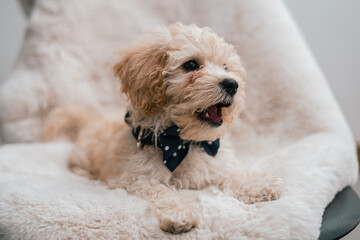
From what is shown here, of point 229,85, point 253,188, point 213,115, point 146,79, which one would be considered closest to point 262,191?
point 253,188

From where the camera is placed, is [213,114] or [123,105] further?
[123,105]

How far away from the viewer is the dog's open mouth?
4.79 feet

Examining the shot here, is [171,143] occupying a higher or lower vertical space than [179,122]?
lower

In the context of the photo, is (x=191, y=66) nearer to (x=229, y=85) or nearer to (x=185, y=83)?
(x=185, y=83)

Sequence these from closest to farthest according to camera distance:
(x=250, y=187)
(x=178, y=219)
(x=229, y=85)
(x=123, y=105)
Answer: (x=178, y=219)
(x=229, y=85)
(x=250, y=187)
(x=123, y=105)

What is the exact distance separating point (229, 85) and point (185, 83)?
0.22 metres

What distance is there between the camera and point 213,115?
1.47 metres

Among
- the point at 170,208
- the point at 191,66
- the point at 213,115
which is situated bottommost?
the point at 170,208

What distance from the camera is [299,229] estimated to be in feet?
3.91

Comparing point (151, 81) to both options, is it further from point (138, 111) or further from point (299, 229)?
point (299, 229)

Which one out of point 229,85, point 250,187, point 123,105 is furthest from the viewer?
point 123,105

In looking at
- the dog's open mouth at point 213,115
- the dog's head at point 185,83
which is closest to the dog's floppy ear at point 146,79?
the dog's head at point 185,83

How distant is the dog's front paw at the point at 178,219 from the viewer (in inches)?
47.3

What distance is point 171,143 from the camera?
1.57 metres
